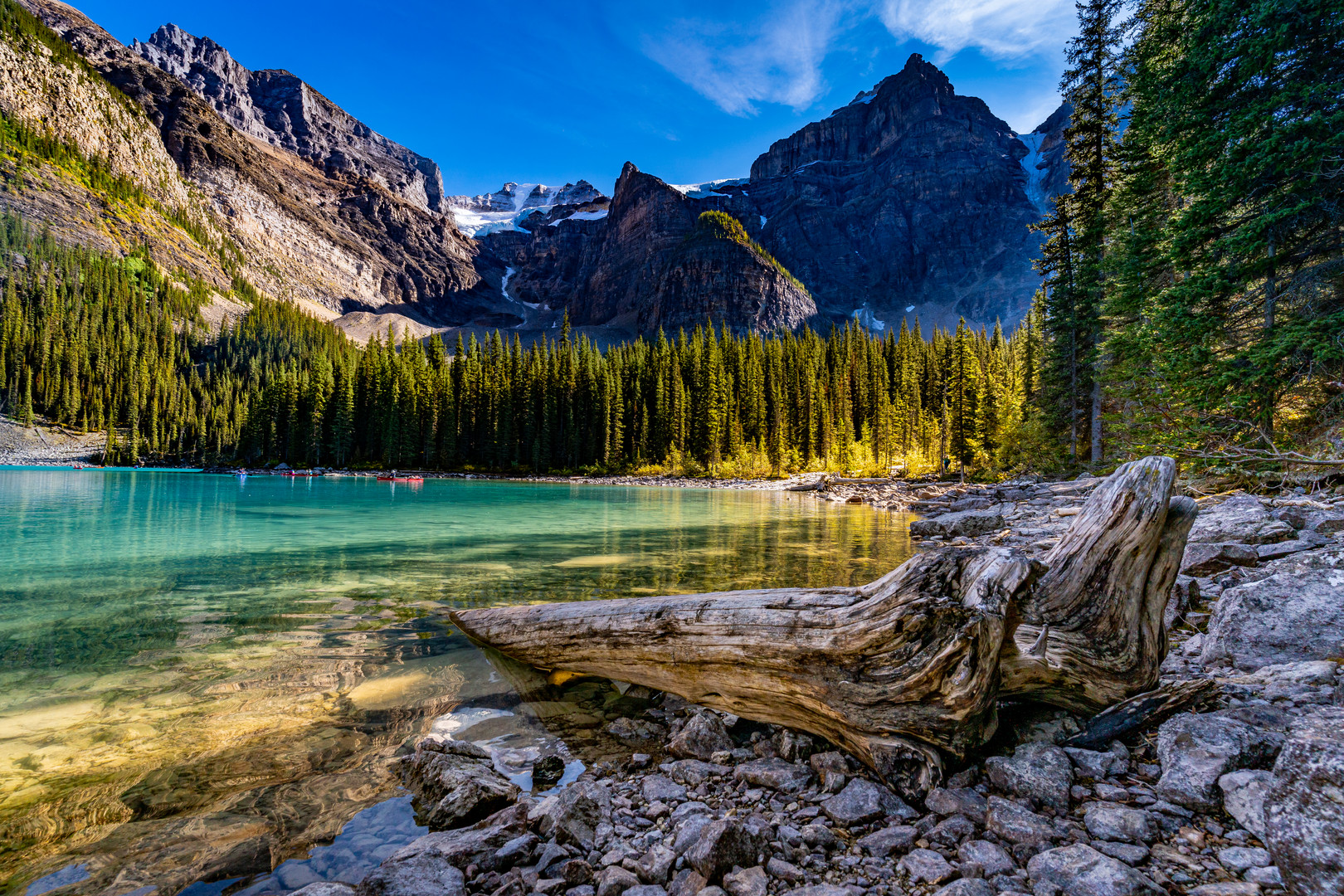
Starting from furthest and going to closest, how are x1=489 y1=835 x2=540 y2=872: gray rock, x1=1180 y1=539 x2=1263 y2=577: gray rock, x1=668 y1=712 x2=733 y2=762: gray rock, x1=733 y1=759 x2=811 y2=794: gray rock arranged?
x1=1180 y1=539 x2=1263 y2=577: gray rock
x1=668 y1=712 x2=733 y2=762: gray rock
x1=733 y1=759 x2=811 y2=794: gray rock
x1=489 y1=835 x2=540 y2=872: gray rock

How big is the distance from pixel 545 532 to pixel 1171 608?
15.5m

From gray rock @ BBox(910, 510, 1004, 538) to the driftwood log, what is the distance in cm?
1117

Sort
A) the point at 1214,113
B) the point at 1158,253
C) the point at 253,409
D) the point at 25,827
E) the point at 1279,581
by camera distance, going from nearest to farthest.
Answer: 1. the point at 25,827
2. the point at 1279,581
3. the point at 1214,113
4. the point at 1158,253
5. the point at 253,409

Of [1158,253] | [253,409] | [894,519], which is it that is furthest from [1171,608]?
[253,409]

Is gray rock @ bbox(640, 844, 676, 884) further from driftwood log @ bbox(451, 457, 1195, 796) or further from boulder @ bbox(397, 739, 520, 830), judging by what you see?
driftwood log @ bbox(451, 457, 1195, 796)

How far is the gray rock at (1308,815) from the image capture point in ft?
5.98

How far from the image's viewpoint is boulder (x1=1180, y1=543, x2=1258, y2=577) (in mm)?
5619

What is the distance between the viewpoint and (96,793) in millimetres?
3510

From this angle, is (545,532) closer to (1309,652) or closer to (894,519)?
(894,519)

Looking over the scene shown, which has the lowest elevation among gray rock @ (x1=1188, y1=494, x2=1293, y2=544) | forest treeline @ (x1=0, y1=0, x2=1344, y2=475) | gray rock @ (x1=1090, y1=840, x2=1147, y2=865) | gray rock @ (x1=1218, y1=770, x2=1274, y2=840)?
gray rock @ (x1=1090, y1=840, x2=1147, y2=865)

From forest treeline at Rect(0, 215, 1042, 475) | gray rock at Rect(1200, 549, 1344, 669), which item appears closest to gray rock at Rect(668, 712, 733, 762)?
gray rock at Rect(1200, 549, 1344, 669)

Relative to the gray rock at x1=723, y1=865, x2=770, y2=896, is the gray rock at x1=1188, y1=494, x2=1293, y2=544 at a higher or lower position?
higher

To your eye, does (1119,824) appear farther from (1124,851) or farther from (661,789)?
(661,789)

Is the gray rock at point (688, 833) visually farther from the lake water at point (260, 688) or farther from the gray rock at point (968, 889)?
the lake water at point (260, 688)
